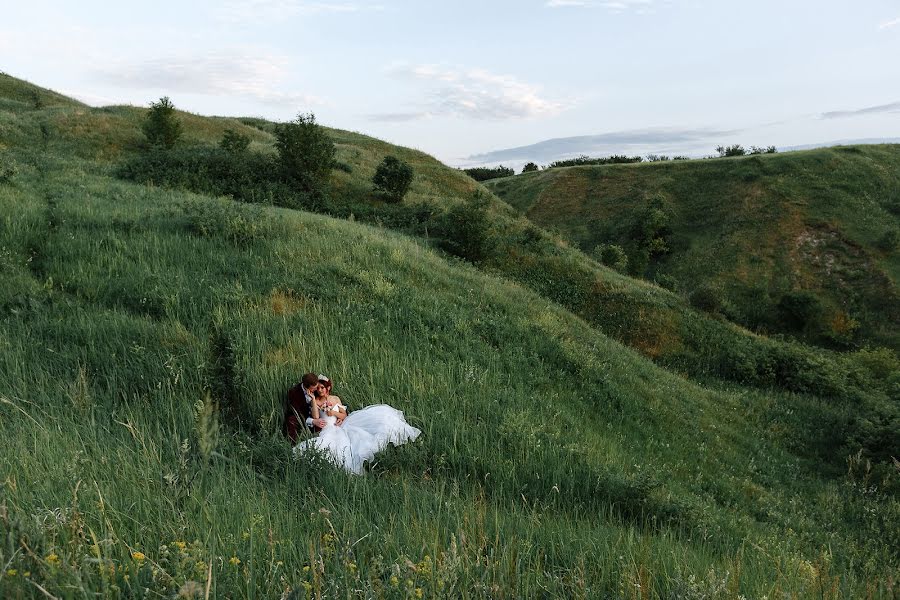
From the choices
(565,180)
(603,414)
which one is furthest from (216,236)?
(565,180)

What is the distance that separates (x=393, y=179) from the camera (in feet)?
95.8

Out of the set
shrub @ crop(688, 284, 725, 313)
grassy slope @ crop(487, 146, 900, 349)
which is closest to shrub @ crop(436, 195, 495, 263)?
shrub @ crop(688, 284, 725, 313)

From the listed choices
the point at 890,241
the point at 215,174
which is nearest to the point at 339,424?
the point at 215,174

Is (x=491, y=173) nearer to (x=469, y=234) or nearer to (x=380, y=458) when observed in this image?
(x=469, y=234)

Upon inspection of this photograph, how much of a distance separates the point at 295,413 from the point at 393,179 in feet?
83.2

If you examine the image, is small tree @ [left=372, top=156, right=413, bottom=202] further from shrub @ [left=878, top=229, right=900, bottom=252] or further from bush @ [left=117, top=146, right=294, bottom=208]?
shrub @ [left=878, top=229, right=900, bottom=252]

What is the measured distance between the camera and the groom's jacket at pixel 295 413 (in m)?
5.12

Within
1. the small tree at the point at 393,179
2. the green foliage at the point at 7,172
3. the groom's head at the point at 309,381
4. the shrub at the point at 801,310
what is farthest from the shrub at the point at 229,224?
the shrub at the point at 801,310

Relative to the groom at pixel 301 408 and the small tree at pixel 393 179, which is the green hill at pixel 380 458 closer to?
the groom at pixel 301 408

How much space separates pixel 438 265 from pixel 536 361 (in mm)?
6562

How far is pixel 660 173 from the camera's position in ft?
180

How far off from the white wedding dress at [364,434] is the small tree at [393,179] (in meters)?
24.8

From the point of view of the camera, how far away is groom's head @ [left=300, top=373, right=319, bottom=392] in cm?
551

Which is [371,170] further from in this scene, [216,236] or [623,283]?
[216,236]
